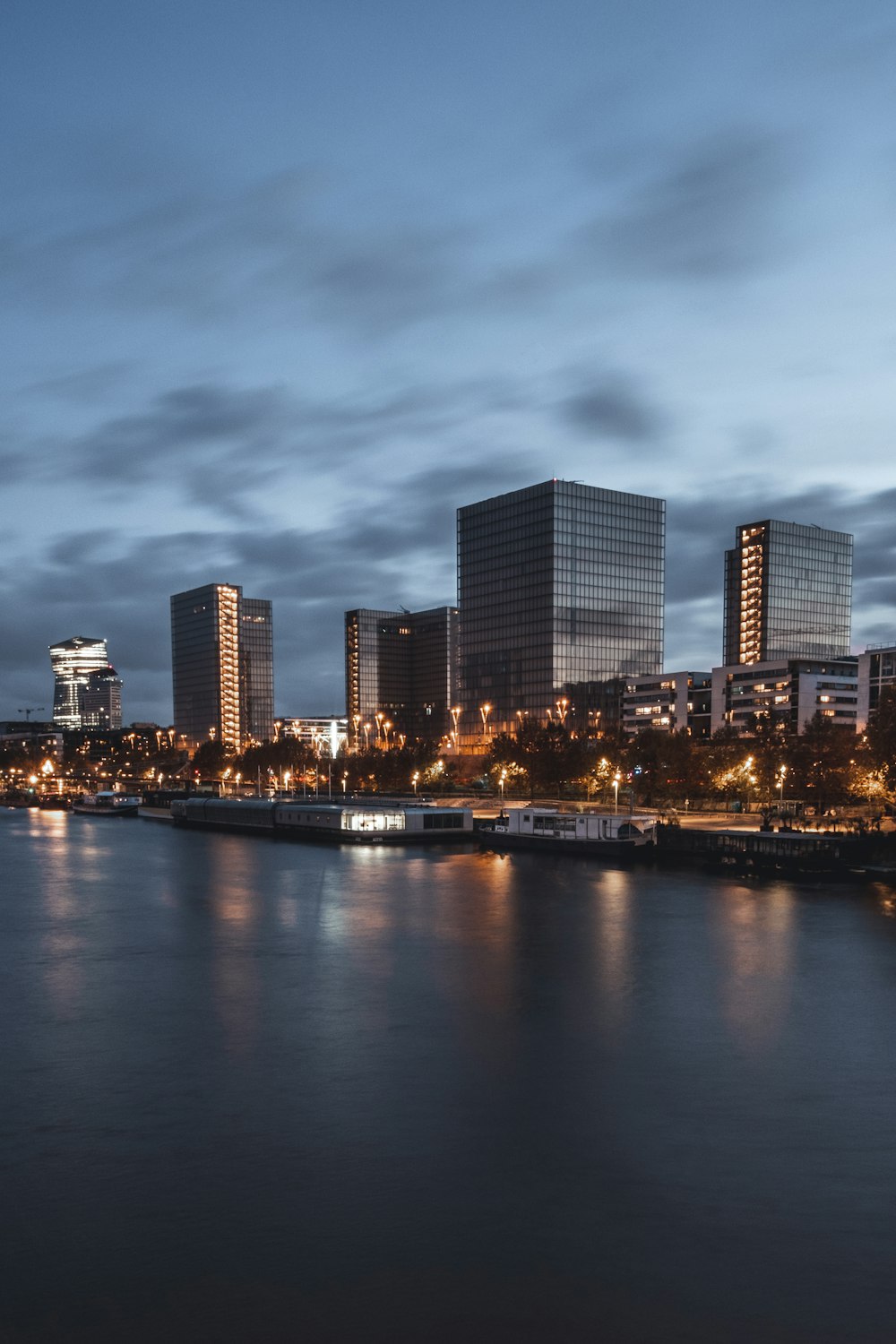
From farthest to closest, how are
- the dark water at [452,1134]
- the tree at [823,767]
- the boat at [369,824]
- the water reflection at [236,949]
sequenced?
1. the tree at [823,767]
2. the boat at [369,824]
3. the water reflection at [236,949]
4. the dark water at [452,1134]

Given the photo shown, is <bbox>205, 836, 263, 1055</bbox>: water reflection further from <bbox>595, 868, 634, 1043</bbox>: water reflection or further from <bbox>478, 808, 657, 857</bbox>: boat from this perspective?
<bbox>478, 808, 657, 857</bbox>: boat

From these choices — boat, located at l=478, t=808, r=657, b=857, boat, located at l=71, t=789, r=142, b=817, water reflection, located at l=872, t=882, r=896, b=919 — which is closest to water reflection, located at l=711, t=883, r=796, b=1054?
water reflection, located at l=872, t=882, r=896, b=919

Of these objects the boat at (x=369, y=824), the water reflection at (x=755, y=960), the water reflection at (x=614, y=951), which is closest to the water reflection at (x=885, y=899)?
the water reflection at (x=755, y=960)

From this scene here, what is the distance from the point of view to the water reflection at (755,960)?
39.9 meters

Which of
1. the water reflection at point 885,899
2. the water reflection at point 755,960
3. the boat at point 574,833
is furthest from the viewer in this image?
the boat at point 574,833

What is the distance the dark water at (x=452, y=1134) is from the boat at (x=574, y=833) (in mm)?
39358

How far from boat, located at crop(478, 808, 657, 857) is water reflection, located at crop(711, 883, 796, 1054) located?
2432 centimetres

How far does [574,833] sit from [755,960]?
180 ft

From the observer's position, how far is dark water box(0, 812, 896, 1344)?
2075 cm

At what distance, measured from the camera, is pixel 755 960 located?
50750 mm

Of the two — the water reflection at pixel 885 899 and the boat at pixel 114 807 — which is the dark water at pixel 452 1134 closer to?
the water reflection at pixel 885 899

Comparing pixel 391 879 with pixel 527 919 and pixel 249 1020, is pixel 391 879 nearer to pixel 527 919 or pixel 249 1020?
pixel 527 919

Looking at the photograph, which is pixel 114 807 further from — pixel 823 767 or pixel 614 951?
pixel 614 951

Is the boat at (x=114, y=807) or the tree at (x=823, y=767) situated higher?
the tree at (x=823, y=767)
